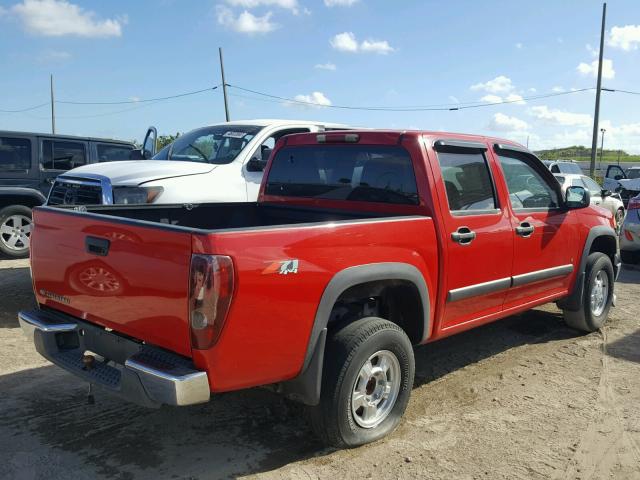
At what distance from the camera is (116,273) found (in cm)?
302

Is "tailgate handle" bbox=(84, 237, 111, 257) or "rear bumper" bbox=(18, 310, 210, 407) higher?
"tailgate handle" bbox=(84, 237, 111, 257)

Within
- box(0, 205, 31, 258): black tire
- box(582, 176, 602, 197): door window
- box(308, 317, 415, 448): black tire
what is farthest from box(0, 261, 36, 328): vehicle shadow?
box(582, 176, 602, 197): door window

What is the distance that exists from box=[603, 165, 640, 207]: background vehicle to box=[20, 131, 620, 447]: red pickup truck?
1332cm

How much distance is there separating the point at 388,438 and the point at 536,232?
2195 mm

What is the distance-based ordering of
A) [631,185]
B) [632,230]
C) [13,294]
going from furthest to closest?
[631,185], [632,230], [13,294]

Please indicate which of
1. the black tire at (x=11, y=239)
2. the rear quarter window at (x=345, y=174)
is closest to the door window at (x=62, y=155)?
the black tire at (x=11, y=239)

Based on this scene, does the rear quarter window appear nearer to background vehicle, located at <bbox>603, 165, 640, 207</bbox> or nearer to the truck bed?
the truck bed

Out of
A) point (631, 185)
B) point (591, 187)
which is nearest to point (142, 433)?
point (591, 187)

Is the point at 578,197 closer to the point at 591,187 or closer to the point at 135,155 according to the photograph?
the point at 135,155

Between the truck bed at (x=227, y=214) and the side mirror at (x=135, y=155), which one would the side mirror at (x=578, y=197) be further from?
the side mirror at (x=135, y=155)

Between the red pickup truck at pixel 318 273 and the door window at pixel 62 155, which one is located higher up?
the door window at pixel 62 155

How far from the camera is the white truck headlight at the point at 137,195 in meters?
6.33

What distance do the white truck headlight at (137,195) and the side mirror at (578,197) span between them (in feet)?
13.8

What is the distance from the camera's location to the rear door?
3949 mm
